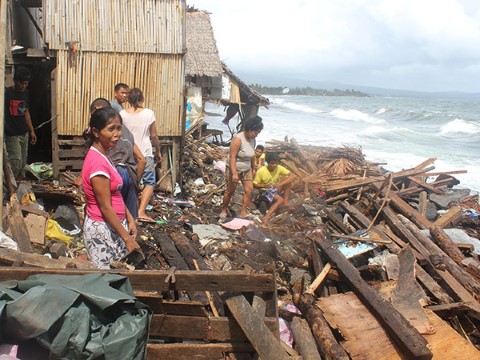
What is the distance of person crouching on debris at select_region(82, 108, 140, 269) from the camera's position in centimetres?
312

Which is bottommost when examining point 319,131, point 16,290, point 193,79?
point 319,131

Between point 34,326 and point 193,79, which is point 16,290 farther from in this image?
point 193,79

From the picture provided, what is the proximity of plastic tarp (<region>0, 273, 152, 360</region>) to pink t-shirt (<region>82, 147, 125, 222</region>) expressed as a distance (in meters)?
0.95

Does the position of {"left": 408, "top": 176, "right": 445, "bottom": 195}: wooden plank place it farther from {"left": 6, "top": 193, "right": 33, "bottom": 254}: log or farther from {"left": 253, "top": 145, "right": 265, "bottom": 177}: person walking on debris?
{"left": 6, "top": 193, "right": 33, "bottom": 254}: log

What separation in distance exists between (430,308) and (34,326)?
427cm

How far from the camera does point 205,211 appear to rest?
844 cm

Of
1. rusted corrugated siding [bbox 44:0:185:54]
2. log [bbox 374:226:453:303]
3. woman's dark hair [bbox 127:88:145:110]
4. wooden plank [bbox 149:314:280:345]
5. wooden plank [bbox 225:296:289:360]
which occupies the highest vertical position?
rusted corrugated siding [bbox 44:0:185:54]

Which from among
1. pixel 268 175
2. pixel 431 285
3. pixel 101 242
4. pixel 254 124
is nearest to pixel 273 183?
pixel 268 175

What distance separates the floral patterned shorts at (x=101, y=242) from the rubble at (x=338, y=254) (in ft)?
0.93

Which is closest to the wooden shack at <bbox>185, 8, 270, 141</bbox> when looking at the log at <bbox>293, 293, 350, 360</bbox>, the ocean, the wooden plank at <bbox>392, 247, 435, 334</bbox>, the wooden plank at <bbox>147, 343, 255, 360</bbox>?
the ocean

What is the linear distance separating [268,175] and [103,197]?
5.29 m

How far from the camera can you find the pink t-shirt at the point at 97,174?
3.10 m

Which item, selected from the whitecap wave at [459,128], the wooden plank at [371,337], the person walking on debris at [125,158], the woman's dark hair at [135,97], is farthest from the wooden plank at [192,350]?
the whitecap wave at [459,128]

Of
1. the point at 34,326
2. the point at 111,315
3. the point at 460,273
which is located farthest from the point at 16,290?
the point at 460,273
